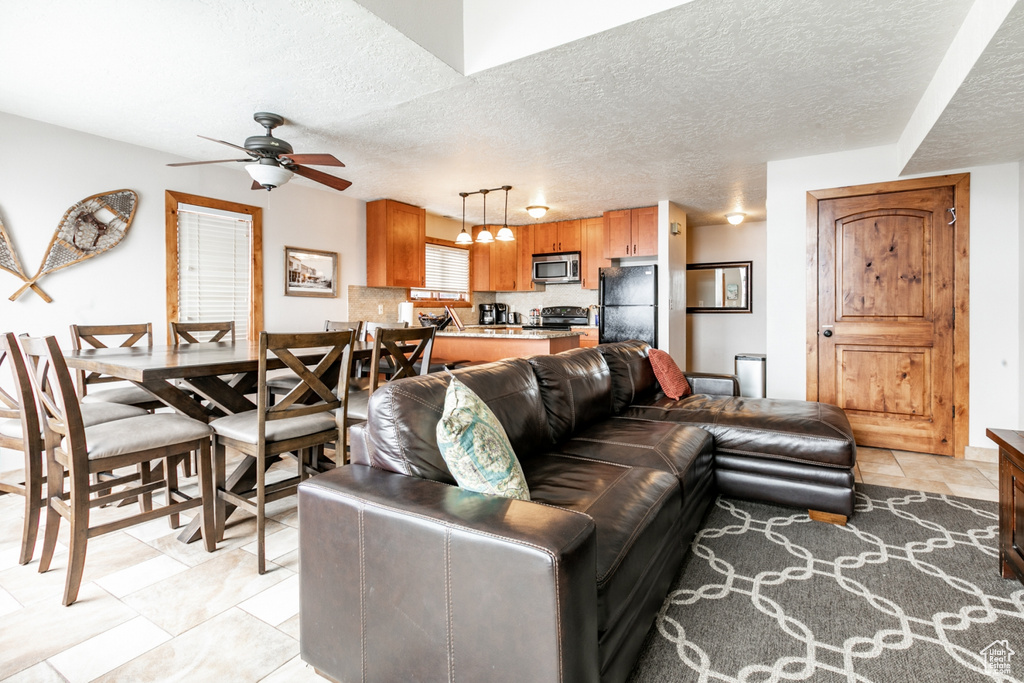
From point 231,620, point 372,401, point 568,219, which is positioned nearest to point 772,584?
point 372,401

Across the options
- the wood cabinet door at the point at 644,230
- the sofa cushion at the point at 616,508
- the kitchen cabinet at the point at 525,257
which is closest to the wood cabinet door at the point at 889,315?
the wood cabinet door at the point at 644,230

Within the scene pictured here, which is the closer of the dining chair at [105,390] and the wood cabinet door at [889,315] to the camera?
the dining chair at [105,390]

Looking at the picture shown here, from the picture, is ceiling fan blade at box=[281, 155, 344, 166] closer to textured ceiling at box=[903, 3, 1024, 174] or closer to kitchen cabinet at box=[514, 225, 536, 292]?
textured ceiling at box=[903, 3, 1024, 174]

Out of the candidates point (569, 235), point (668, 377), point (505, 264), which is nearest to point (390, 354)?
point (668, 377)

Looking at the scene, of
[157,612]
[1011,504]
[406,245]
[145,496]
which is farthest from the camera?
[406,245]

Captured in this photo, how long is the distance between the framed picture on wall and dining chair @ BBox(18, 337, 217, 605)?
284cm

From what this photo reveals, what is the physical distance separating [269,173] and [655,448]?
2.89 meters

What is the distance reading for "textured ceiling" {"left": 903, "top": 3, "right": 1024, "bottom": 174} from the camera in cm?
195

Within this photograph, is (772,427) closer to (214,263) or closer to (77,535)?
(77,535)

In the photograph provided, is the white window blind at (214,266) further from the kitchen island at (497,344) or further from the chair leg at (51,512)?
the chair leg at (51,512)

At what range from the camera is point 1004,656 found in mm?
1462

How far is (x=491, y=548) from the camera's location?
3.33ft

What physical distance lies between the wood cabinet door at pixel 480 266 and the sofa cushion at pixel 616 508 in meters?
5.36

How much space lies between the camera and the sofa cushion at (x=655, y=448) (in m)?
2.00
